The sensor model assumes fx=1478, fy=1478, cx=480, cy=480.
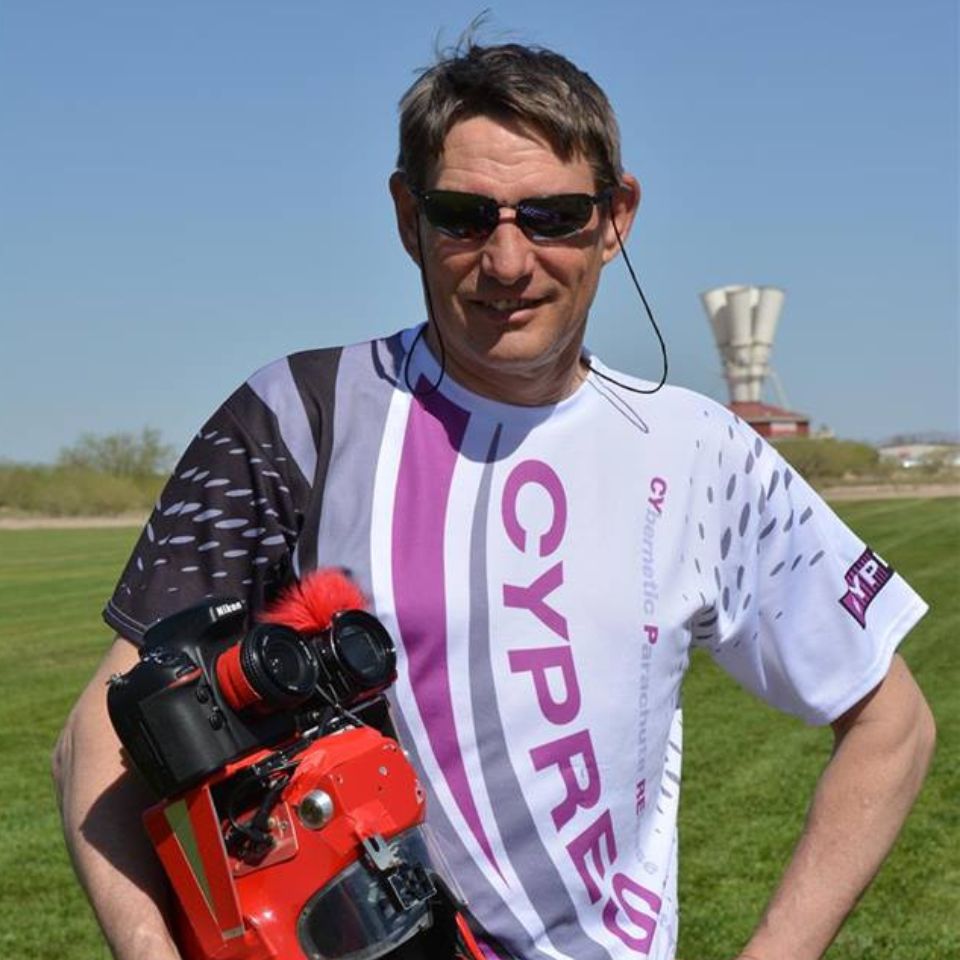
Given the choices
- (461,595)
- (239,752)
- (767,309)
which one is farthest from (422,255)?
(767,309)

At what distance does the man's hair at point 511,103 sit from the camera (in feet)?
7.91

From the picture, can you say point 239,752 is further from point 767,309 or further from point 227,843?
point 767,309

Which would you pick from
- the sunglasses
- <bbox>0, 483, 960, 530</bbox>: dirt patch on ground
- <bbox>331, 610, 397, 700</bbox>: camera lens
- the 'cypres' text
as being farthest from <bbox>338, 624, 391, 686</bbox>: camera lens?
<bbox>0, 483, 960, 530</bbox>: dirt patch on ground

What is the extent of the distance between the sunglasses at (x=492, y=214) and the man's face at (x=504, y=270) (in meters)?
0.01

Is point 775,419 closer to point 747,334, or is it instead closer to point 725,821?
point 747,334

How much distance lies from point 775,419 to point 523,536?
111740 millimetres

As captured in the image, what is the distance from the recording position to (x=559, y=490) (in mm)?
2469

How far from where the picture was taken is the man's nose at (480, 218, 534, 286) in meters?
2.38

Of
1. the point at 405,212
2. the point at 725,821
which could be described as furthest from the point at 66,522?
the point at 405,212

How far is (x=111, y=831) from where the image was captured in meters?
2.04

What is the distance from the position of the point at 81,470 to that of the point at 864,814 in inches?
3036

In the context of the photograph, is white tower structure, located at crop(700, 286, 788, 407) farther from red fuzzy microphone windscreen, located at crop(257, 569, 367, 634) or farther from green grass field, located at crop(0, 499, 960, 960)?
red fuzzy microphone windscreen, located at crop(257, 569, 367, 634)

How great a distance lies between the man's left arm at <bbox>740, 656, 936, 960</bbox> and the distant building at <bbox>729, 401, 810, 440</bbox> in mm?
102684

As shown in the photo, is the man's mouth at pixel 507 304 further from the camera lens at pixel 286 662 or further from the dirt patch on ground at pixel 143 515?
the dirt patch on ground at pixel 143 515
